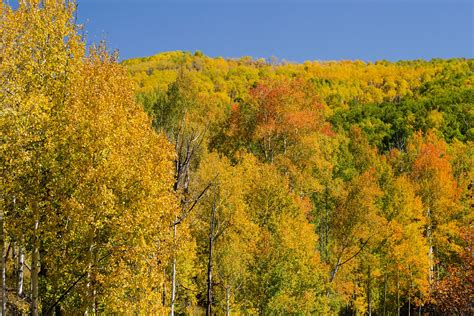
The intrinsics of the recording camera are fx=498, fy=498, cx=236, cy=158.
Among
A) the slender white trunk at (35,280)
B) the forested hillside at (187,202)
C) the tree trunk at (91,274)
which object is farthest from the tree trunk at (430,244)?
the slender white trunk at (35,280)

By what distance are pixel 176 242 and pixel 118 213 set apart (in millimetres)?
3641

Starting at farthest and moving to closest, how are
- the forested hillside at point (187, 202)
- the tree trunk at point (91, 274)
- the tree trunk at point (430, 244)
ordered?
1. the tree trunk at point (430, 244)
2. the tree trunk at point (91, 274)
3. the forested hillside at point (187, 202)

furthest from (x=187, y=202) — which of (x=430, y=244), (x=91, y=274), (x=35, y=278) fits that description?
(x=430, y=244)

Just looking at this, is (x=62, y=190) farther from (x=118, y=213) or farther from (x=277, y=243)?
(x=277, y=243)

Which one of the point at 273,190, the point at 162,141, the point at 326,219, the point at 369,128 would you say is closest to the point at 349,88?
the point at 369,128

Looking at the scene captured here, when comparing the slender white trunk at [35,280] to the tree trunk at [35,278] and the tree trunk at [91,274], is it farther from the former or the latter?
the tree trunk at [91,274]

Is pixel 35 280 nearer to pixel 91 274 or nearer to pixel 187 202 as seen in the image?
pixel 91 274

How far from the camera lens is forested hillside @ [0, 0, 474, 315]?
1488cm

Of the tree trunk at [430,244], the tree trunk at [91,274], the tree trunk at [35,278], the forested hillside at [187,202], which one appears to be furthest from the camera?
the tree trunk at [430,244]

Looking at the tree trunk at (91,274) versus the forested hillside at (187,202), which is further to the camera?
the tree trunk at (91,274)

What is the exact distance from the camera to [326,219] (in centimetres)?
5266

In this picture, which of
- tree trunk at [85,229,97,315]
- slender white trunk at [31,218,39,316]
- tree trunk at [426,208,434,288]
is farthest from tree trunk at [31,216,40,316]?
tree trunk at [426,208,434,288]

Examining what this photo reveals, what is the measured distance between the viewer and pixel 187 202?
13211mm

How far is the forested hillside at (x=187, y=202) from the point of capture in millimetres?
14883
